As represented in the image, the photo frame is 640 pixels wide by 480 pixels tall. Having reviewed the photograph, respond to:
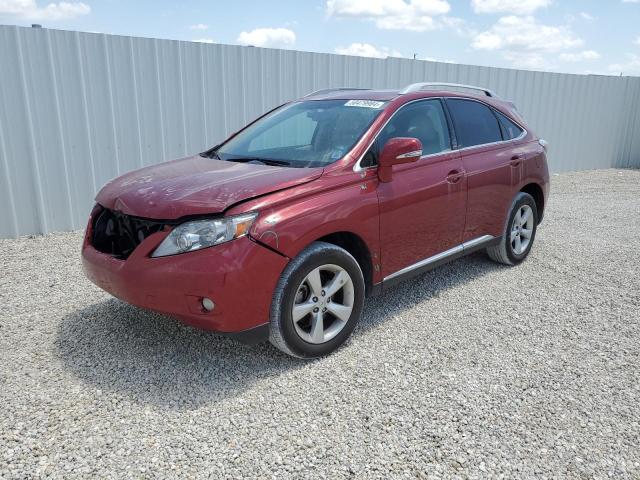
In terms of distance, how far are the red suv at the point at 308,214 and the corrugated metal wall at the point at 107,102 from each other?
2.81m

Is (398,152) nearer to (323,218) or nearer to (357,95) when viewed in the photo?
(323,218)

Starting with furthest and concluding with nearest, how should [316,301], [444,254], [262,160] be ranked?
[444,254] < [262,160] < [316,301]

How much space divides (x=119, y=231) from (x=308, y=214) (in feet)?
4.00

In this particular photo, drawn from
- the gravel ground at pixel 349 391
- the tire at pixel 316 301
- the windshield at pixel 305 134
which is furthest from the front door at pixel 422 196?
the gravel ground at pixel 349 391

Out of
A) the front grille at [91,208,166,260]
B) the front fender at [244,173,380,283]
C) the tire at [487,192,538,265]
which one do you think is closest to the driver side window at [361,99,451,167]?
the front fender at [244,173,380,283]

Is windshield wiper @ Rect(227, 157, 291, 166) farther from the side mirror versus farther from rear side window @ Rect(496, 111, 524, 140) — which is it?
rear side window @ Rect(496, 111, 524, 140)

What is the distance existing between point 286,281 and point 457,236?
75.7 inches

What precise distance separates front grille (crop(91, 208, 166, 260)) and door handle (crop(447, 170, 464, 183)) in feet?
7.53

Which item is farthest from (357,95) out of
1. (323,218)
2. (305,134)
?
(323,218)

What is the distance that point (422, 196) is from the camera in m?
3.86

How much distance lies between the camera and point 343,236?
3.48m

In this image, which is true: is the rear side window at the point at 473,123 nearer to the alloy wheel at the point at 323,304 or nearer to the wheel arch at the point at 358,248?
the wheel arch at the point at 358,248

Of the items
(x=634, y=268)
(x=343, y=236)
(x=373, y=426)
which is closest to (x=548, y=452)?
(x=373, y=426)

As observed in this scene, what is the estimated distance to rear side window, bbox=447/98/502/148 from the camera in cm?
439
